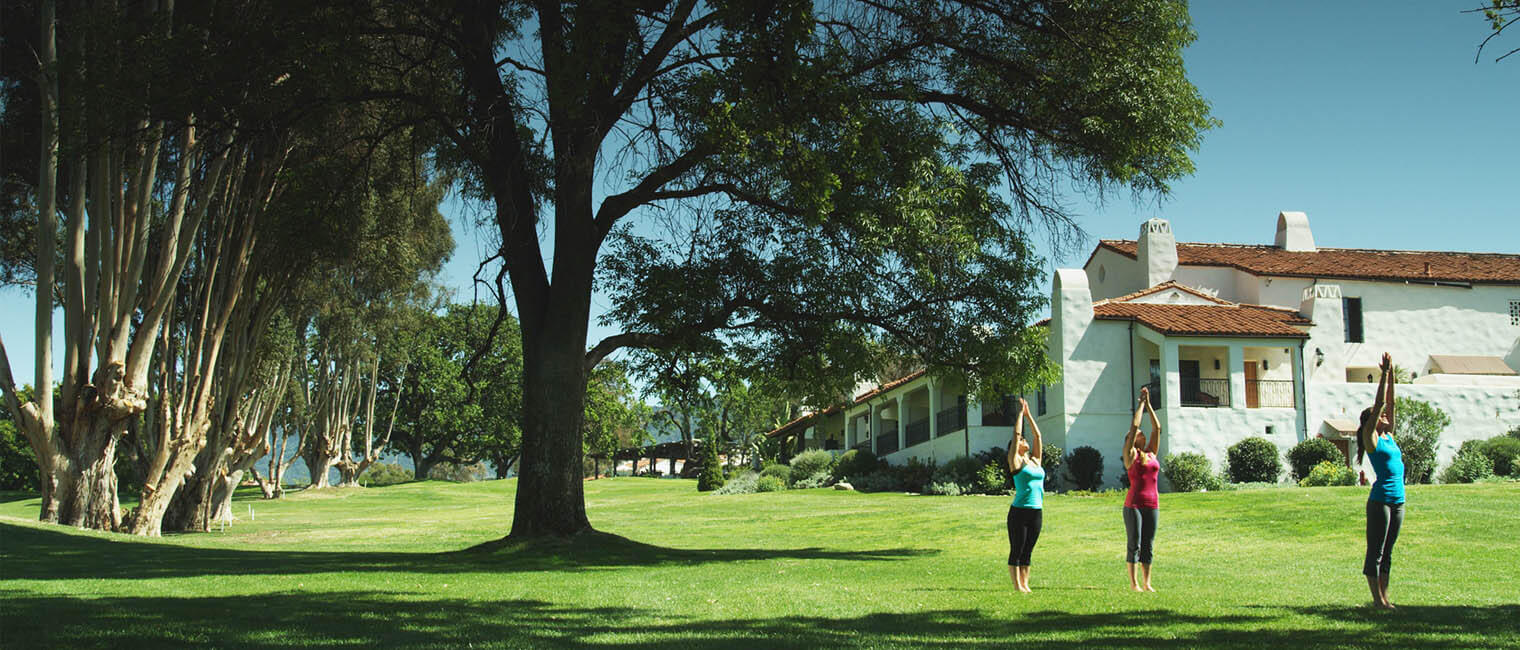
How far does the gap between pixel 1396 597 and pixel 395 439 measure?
237 ft

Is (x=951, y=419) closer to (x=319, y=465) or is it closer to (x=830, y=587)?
(x=830, y=587)

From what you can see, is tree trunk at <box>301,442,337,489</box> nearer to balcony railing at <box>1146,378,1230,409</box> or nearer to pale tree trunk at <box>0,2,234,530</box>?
pale tree trunk at <box>0,2,234,530</box>

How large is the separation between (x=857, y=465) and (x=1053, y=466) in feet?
32.4

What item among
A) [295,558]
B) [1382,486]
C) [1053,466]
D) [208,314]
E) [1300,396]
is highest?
[208,314]

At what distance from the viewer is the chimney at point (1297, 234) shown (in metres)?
48.0

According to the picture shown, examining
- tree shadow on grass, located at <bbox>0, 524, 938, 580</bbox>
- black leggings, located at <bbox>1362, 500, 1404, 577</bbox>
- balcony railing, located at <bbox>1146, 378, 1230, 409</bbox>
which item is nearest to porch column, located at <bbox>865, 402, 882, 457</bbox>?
balcony railing, located at <bbox>1146, 378, 1230, 409</bbox>

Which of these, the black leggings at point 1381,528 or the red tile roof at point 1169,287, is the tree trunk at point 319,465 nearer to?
the red tile roof at point 1169,287

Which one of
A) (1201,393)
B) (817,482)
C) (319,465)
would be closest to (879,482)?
(817,482)

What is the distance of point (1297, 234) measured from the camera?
1893 inches

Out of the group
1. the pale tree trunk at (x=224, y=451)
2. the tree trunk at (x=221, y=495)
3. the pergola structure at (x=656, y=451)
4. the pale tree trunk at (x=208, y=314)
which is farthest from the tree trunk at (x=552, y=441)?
the pergola structure at (x=656, y=451)

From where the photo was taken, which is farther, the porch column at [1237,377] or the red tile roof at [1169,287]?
the red tile roof at [1169,287]

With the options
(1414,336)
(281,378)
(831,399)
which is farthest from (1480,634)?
(1414,336)

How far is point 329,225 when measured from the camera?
1978 cm

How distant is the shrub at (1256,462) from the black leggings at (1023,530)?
87.0ft
